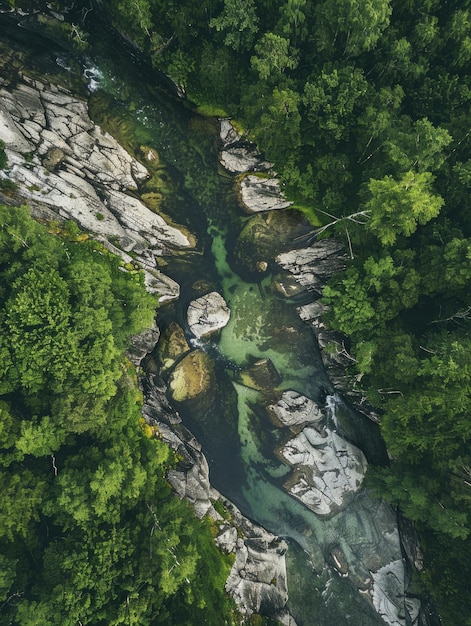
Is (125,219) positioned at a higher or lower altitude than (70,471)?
higher

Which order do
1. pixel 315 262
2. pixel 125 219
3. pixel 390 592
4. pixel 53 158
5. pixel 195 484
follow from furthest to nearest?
pixel 315 262 < pixel 125 219 < pixel 390 592 < pixel 195 484 < pixel 53 158

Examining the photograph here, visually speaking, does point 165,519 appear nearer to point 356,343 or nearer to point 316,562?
point 316,562

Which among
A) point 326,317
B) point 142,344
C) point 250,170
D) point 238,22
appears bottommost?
point 142,344

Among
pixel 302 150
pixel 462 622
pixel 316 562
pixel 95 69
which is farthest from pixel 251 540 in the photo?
pixel 95 69

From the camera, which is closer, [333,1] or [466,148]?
[333,1]

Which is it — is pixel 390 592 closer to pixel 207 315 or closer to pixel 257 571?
pixel 257 571

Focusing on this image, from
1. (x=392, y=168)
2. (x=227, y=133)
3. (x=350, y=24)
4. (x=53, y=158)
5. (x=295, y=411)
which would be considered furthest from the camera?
(x=295, y=411)

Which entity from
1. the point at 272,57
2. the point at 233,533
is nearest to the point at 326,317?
the point at 272,57
